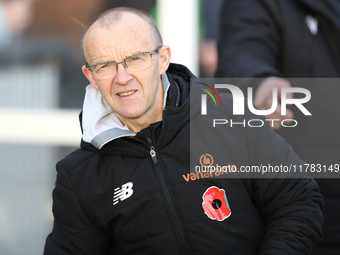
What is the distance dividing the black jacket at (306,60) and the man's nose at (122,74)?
0.72 metres

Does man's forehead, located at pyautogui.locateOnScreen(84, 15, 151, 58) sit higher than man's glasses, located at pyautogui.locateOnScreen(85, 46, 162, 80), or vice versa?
man's forehead, located at pyautogui.locateOnScreen(84, 15, 151, 58)

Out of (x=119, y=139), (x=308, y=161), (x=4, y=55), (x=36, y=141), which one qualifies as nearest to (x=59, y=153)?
(x=36, y=141)

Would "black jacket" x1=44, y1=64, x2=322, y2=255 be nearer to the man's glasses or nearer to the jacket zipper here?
the jacket zipper

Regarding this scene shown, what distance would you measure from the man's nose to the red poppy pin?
1.97ft

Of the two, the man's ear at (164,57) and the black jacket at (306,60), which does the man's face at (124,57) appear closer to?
the man's ear at (164,57)

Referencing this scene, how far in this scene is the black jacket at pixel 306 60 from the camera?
218 cm

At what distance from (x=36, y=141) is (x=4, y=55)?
0.87m

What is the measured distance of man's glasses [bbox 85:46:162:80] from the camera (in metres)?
1.75

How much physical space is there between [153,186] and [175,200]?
0.11 m

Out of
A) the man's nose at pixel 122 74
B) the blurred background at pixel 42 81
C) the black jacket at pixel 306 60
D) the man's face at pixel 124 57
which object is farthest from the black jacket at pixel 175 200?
the blurred background at pixel 42 81

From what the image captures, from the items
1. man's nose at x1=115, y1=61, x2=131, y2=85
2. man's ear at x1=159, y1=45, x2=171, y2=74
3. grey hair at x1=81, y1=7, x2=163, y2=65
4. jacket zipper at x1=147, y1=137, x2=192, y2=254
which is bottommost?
jacket zipper at x1=147, y1=137, x2=192, y2=254

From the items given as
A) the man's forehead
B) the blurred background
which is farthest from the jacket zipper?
the blurred background

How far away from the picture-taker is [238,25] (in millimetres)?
2316

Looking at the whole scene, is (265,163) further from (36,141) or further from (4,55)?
(4,55)
